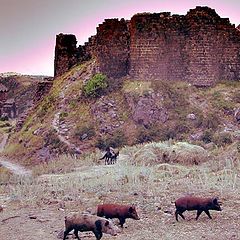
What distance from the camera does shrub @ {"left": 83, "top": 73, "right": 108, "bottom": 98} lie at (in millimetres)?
35781

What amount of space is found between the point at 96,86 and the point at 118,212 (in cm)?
2041

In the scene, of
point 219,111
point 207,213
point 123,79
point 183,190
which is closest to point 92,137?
point 123,79

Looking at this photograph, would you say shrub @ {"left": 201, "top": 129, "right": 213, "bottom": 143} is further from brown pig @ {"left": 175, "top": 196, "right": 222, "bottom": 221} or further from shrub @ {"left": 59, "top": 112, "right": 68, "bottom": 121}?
brown pig @ {"left": 175, "top": 196, "right": 222, "bottom": 221}

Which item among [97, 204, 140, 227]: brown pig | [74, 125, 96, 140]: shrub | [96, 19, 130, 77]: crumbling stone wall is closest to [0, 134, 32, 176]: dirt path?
[74, 125, 96, 140]: shrub

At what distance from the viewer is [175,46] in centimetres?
3541

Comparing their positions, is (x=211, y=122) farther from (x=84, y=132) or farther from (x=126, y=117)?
(x=84, y=132)

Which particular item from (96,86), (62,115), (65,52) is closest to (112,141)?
(62,115)

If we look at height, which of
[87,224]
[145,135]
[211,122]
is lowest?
[87,224]

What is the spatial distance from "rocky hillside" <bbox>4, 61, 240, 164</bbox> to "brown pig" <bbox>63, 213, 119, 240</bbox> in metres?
16.9

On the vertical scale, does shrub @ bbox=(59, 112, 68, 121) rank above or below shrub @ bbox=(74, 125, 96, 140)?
above

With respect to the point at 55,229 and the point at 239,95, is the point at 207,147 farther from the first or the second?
Result: the point at 55,229

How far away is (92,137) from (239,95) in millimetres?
8398

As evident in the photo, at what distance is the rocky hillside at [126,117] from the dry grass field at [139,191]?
3.93 metres

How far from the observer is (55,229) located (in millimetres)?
16062
